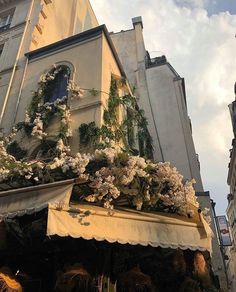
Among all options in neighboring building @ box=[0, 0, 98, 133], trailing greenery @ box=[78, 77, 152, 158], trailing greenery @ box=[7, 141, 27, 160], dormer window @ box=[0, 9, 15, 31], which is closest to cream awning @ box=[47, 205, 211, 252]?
trailing greenery @ box=[78, 77, 152, 158]

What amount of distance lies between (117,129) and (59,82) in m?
3.02

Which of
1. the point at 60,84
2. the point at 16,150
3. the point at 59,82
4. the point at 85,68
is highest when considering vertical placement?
the point at 85,68

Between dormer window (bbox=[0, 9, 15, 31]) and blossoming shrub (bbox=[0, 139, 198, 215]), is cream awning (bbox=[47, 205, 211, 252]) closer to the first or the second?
blossoming shrub (bbox=[0, 139, 198, 215])

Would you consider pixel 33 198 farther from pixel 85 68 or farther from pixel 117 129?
pixel 85 68

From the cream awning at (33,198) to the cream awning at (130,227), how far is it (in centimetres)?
26

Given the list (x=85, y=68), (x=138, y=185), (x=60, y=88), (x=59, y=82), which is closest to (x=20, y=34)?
(x=59, y=82)

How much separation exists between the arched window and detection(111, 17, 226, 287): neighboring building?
6.20 m

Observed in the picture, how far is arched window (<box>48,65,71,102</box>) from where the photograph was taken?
10.7 meters

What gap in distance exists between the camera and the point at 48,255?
6.39 metres

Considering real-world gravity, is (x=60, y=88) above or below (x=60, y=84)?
below

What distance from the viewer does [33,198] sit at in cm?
531

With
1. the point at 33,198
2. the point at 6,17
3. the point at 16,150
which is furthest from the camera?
the point at 6,17

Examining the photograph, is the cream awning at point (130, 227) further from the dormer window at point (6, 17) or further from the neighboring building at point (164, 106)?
the dormer window at point (6, 17)

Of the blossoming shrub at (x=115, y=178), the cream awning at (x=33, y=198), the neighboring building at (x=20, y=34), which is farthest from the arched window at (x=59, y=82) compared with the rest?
the cream awning at (x=33, y=198)
